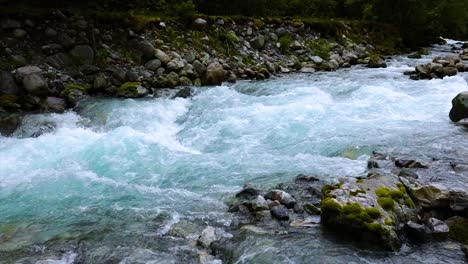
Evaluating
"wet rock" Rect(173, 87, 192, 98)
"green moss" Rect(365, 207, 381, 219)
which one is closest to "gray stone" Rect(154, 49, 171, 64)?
"wet rock" Rect(173, 87, 192, 98)

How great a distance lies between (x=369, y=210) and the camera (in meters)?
5.79

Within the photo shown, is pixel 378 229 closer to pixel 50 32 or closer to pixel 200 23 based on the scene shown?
pixel 50 32

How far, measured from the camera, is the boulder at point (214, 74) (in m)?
15.7

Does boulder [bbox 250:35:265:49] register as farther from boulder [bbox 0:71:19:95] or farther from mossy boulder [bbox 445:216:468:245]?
mossy boulder [bbox 445:216:468:245]

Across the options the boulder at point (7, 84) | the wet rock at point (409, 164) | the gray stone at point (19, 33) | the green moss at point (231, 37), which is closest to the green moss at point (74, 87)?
the boulder at point (7, 84)

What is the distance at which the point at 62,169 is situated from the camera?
8.62 metres

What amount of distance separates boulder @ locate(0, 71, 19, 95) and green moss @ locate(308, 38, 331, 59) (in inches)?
547

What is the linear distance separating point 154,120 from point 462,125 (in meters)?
7.97

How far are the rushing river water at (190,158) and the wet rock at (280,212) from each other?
482 mm

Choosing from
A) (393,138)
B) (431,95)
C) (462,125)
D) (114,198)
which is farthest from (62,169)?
(431,95)

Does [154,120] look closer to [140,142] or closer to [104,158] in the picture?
[140,142]

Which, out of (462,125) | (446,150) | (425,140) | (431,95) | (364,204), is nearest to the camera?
(364,204)

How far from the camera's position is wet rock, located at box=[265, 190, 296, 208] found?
22.1 feet

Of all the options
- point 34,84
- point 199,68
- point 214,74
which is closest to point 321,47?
point 214,74
